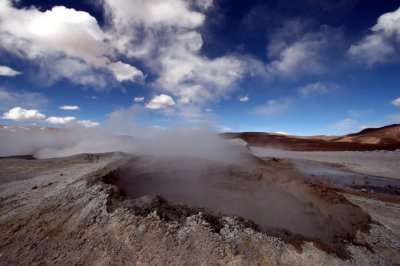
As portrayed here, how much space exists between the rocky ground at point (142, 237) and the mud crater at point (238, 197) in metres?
0.06

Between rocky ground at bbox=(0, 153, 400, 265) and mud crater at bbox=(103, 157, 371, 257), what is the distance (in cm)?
6

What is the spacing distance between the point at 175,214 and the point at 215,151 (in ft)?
22.9

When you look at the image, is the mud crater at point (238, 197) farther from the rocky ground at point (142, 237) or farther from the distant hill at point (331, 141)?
the distant hill at point (331, 141)

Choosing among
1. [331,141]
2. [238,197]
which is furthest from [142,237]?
[331,141]

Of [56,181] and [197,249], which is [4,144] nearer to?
[56,181]

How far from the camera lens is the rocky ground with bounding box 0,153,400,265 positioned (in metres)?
3.54

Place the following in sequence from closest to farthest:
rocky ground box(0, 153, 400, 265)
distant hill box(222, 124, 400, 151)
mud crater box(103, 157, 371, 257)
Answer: rocky ground box(0, 153, 400, 265) → mud crater box(103, 157, 371, 257) → distant hill box(222, 124, 400, 151)

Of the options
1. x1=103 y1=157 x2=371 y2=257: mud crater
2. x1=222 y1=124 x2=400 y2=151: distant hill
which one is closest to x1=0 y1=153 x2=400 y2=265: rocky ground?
x1=103 y1=157 x2=371 y2=257: mud crater

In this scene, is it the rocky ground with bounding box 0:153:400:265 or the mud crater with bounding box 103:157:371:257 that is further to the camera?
the mud crater with bounding box 103:157:371:257

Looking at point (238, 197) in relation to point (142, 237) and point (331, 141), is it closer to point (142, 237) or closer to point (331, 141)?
point (142, 237)

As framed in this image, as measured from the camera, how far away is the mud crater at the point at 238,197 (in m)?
4.47

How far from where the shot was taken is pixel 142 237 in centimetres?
374

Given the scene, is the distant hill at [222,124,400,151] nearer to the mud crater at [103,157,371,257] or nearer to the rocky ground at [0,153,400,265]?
the mud crater at [103,157,371,257]

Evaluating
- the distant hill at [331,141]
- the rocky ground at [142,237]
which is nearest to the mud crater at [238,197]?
the rocky ground at [142,237]
